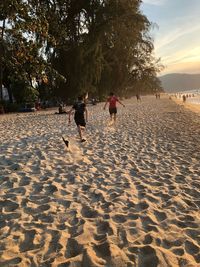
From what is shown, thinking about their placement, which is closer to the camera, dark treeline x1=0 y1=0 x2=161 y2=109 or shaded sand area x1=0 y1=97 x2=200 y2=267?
shaded sand area x1=0 y1=97 x2=200 y2=267

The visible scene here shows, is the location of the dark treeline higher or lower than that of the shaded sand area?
higher

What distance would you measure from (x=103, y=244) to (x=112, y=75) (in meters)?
49.0

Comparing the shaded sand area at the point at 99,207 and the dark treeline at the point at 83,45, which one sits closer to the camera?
the shaded sand area at the point at 99,207

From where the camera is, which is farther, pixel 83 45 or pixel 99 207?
pixel 83 45

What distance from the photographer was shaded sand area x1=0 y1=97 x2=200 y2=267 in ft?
15.5

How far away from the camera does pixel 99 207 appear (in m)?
6.47

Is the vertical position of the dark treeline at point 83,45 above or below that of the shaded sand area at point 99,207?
above

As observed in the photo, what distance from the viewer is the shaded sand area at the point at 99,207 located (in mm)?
4730

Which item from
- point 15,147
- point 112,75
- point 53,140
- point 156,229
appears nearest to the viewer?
point 156,229

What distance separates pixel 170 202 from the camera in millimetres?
6711

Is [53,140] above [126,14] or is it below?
below

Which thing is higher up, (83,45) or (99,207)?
(83,45)

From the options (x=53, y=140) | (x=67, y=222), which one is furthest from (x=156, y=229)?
(x=53, y=140)

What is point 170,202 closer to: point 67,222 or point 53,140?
point 67,222
